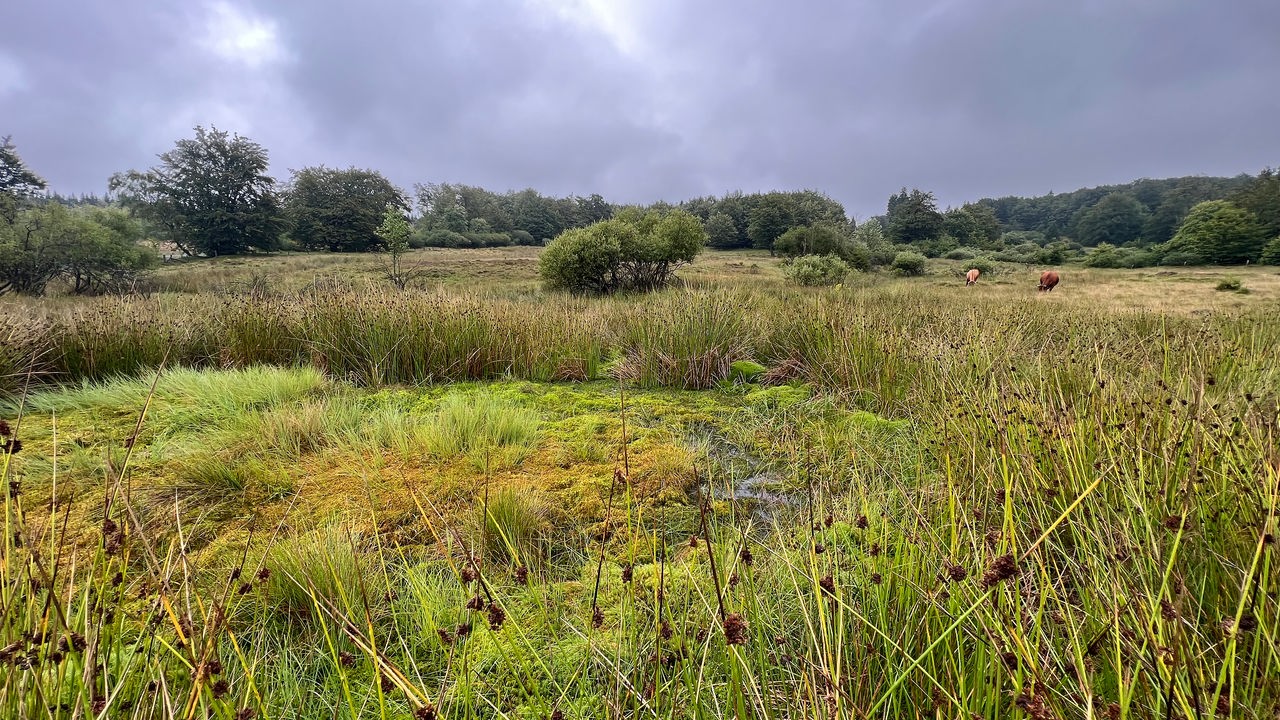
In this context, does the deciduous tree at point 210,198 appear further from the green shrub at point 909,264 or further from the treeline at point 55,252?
the green shrub at point 909,264

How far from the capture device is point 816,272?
805 inches

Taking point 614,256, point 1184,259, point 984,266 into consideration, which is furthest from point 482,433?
point 1184,259

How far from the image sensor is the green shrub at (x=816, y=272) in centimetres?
2031

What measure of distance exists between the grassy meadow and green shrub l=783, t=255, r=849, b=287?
49.5 ft

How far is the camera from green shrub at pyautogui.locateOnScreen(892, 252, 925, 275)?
31.3 metres

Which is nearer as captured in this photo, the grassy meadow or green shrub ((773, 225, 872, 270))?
the grassy meadow

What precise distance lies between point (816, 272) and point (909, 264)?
49.6 feet

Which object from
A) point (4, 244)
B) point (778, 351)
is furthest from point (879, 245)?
point (4, 244)

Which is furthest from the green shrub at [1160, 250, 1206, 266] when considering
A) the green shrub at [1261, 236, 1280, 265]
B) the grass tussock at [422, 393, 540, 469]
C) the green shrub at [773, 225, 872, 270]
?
the grass tussock at [422, 393, 540, 469]

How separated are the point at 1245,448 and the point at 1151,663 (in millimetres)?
1302

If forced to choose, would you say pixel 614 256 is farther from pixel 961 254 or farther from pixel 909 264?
pixel 961 254

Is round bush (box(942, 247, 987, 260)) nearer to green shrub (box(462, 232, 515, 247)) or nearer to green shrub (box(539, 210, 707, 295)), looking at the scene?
green shrub (box(539, 210, 707, 295))

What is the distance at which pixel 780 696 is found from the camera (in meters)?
1.10

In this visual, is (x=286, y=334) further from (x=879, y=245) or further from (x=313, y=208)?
(x=313, y=208)
